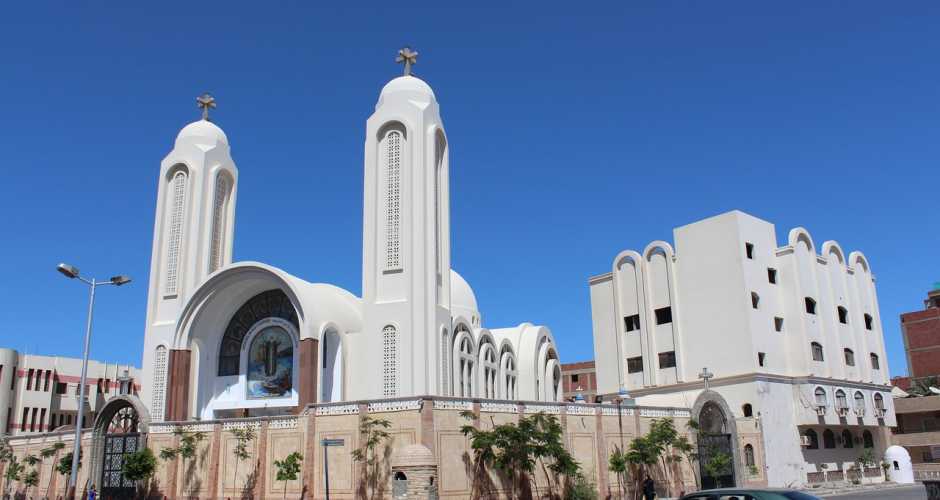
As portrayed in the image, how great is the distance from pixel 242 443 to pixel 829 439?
28.9 meters

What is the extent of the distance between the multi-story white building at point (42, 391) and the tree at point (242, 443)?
2452 cm

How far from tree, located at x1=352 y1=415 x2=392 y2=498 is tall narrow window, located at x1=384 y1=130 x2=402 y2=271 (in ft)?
27.7

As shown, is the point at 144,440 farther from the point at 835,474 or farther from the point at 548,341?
the point at 835,474

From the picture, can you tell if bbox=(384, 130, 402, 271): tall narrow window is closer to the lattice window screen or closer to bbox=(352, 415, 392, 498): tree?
bbox=(352, 415, 392, 498): tree

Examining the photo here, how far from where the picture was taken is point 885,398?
43969 mm

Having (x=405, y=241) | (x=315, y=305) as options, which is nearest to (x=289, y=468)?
(x=315, y=305)

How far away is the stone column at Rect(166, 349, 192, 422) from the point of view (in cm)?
3591

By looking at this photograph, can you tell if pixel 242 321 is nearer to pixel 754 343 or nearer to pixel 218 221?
pixel 218 221

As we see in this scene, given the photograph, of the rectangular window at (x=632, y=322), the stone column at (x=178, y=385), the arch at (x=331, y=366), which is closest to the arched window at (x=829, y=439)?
the rectangular window at (x=632, y=322)

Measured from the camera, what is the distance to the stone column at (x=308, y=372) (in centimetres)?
3247

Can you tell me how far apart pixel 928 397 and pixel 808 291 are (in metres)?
13.8

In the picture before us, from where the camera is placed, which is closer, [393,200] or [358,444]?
[358,444]

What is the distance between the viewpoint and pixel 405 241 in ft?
107

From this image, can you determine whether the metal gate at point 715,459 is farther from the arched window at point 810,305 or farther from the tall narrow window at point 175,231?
the tall narrow window at point 175,231
